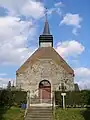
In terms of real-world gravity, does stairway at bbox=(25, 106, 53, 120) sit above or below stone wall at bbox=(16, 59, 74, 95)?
below

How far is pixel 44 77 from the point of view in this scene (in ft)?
136

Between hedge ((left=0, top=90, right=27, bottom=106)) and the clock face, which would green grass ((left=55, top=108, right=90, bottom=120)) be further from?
the clock face

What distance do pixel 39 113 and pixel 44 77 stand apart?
45.6ft

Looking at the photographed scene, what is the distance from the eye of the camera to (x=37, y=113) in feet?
91.5

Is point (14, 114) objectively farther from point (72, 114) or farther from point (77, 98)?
point (77, 98)

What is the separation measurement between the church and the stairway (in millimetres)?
10629

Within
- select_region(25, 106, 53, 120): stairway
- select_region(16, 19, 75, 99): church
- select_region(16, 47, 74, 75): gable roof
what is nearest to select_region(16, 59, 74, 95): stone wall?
select_region(16, 19, 75, 99): church

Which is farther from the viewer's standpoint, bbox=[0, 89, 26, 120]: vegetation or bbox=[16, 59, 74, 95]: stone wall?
bbox=[16, 59, 74, 95]: stone wall

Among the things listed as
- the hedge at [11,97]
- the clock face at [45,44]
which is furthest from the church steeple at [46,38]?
the hedge at [11,97]

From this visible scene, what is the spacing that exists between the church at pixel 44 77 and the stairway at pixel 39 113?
10629 millimetres

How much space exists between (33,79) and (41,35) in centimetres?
1167

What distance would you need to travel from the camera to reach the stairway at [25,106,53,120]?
26.6m

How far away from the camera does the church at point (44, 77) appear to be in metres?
41.2

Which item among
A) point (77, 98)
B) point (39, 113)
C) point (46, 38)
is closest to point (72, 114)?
point (39, 113)
